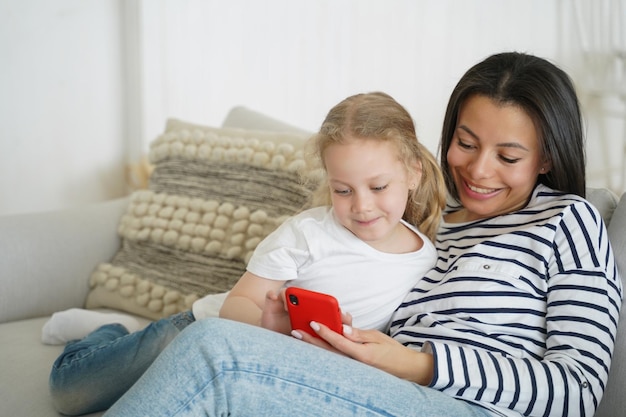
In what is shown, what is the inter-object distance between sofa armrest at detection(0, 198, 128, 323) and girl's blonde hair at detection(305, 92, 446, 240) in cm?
81

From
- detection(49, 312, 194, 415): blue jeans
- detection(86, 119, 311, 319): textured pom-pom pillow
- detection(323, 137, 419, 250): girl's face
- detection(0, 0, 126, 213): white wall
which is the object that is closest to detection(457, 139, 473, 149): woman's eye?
detection(323, 137, 419, 250): girl's face

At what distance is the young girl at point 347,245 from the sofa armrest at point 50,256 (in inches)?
18.2

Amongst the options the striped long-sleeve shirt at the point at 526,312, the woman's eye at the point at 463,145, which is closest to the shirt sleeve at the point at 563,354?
the striped long-sleeve shirt at the point at 526,312

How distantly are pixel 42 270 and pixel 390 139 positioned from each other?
3.49 feet

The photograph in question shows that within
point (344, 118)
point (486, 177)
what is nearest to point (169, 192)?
point (344, 118)

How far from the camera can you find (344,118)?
124 centimetres

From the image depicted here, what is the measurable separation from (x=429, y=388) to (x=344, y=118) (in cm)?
47

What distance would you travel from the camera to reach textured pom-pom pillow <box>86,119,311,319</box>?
67.1 inches

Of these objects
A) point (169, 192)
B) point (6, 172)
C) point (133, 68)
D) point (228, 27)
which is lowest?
point (6, 172)

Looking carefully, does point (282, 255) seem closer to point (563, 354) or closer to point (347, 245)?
point (347, 245)

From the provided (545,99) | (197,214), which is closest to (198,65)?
(197,214)

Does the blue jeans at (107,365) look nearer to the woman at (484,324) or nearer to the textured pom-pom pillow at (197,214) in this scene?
the textured pom-pom pillow at (197,214)

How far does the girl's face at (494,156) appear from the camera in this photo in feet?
3.97

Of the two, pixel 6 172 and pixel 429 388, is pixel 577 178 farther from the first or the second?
pixel 6 172
